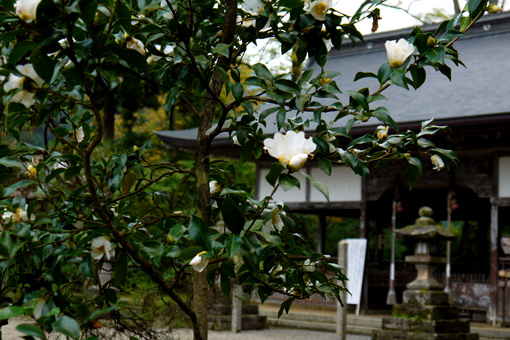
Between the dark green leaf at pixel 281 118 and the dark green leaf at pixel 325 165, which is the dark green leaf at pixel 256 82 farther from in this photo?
the dark green leaf at pixel 325 165

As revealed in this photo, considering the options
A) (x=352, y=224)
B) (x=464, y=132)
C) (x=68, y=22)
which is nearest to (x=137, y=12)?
(x=68, y=22)

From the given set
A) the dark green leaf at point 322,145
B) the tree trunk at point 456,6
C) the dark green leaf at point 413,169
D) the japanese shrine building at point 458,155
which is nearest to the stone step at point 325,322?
the japanese shrine building at point 458,155

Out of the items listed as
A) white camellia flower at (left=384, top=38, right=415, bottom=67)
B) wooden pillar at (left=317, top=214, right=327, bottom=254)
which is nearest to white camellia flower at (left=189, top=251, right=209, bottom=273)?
white camellia flower at (left=384, top=38, right=415, bottom=67)

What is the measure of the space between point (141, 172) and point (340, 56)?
1074cm

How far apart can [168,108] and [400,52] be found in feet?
2.09

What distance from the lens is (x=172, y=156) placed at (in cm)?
1279

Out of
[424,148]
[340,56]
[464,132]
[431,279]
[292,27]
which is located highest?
[340,56]

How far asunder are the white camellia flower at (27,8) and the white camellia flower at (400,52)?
32.8 inches

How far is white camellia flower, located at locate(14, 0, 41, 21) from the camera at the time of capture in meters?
1.18

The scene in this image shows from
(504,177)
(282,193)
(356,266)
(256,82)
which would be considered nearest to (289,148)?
(256,82)

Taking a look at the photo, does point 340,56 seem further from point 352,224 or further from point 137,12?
point 137,12

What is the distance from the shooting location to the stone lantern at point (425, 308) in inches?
253

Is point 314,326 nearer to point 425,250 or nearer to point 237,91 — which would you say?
point 425,250

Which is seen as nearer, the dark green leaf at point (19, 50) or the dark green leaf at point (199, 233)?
the dark green leaf at point (19, 50)
